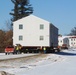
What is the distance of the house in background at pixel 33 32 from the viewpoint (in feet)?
192

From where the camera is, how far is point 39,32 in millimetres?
59031

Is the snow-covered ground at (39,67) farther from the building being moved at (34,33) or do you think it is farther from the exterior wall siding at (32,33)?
the exterior wall siding at (32,33)

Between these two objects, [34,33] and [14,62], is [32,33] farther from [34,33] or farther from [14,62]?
[14,62]

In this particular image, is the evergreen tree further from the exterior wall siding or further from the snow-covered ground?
the snow-covered ground

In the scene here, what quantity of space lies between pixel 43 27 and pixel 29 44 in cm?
397

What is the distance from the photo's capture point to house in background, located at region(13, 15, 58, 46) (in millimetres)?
58469

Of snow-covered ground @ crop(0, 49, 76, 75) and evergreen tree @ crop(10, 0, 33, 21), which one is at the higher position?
evergreen tree @ crop(10, 0, 33, 21)

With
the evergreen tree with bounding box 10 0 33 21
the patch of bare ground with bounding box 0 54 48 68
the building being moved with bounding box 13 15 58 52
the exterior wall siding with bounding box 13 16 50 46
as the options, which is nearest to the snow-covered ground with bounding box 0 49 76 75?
the patch of bare ground with bounding box 0 54 48 68

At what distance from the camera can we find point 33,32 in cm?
5906

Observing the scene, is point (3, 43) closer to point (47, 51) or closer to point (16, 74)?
point (47, 51)

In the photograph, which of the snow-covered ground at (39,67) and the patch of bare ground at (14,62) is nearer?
the snow-covered ground at (39,67)

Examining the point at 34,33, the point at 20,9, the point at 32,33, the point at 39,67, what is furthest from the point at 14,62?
the point at 20,9

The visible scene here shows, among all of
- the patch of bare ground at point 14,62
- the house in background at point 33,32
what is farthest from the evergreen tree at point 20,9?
the patch of bare ground at point 14,62

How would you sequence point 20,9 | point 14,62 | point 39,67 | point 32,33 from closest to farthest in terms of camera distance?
point 39,67, point 14,62, point 32,33, point 20,9
